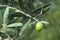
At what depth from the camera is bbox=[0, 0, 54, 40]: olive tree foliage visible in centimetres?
118

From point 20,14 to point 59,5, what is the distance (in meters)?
2.32

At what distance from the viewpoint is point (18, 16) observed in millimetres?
1269

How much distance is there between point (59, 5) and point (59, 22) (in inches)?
15.6

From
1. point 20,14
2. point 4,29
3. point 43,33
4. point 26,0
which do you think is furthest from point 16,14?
point 43,33

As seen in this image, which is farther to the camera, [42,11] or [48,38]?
[48,38]

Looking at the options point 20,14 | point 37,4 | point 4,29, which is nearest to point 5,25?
point 4,29

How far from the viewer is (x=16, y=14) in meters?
1.24

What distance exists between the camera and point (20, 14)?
1.25 meters

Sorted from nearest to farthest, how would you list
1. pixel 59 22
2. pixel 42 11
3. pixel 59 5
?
pixel 42 11
pixel 59 5
pixel 59 22

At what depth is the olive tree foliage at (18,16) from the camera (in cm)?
118

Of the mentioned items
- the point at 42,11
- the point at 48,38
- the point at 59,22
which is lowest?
the point at 48,38

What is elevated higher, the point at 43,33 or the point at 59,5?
the point at 59,5

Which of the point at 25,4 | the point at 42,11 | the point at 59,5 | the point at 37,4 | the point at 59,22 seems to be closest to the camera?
the point at 42,11

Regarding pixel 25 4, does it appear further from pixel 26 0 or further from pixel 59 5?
pixel 59 5
